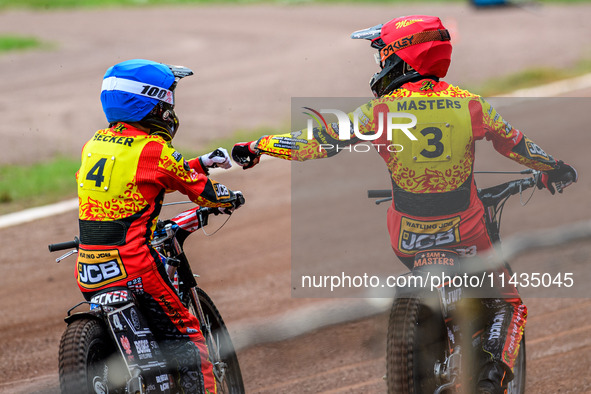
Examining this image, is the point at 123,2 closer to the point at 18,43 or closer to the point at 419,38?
the point at 18,43

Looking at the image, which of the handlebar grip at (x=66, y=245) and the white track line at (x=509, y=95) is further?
the white track line at (x=509, y=95)

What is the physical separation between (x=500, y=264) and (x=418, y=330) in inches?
34.9

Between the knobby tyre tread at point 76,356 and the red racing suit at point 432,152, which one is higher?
the red racing suit at point 432,152

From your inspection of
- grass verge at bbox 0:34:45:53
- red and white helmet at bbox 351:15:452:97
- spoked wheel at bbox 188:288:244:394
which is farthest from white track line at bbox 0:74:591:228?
grass verge at bbox 0:34:45:53

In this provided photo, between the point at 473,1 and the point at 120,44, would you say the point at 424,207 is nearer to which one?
the point at 120,44

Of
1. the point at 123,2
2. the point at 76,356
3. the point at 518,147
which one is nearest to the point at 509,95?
the point at 518,147

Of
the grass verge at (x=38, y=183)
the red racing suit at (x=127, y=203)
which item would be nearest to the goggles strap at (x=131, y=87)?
the red racing suit at (x=127, y=203)

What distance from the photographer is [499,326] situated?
4.62 metres

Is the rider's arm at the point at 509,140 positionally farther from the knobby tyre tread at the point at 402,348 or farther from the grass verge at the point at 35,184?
the grass verge at the point at 35,184

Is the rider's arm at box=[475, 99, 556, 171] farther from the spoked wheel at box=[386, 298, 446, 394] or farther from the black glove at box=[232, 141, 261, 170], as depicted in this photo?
the black glove at box=[232, 141, 261, 170]

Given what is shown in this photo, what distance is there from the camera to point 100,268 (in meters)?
4.33

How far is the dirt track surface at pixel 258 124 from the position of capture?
6.43 m

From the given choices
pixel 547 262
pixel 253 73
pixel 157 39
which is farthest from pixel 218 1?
pixel 547 262

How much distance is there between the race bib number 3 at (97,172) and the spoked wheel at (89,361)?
2.37ft
